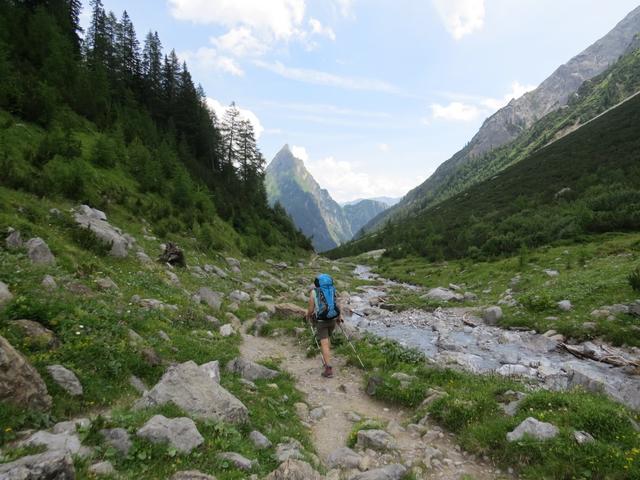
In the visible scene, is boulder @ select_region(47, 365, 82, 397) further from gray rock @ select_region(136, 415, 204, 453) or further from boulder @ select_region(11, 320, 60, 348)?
gray rock @ select_region(136, 415, 204, 453)

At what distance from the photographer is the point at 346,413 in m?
8.74

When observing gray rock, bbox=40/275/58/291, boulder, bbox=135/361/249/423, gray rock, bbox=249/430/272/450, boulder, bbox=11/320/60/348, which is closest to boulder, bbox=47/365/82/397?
boulder, bbox=11/320/60/348

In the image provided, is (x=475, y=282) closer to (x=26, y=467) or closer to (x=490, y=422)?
(x=490, y=422)

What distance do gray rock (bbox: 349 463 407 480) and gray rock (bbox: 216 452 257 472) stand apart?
1.70 m

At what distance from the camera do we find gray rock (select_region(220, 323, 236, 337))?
13.0 m

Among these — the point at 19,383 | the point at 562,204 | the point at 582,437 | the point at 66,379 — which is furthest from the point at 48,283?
the point at 562,204

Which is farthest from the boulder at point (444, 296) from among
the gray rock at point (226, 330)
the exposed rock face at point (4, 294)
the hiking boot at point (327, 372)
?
the exposed rock face at point (4, 294)

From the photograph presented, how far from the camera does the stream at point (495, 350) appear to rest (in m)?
10.2

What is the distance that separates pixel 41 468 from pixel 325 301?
27.9ft

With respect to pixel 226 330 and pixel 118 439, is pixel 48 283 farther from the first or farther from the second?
pixel 118 439

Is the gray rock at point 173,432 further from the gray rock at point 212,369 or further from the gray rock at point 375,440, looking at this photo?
the gray rock at point 375,440

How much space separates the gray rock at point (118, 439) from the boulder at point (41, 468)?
101 centimetres

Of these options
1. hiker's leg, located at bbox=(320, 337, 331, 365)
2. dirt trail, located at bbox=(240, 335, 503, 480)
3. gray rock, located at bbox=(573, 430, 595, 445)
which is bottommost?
dirt trail, located at bbox=(240, 335, 503, 480)

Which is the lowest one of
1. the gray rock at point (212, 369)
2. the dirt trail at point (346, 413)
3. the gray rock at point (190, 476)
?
the dirt trail at point (346, 413)
